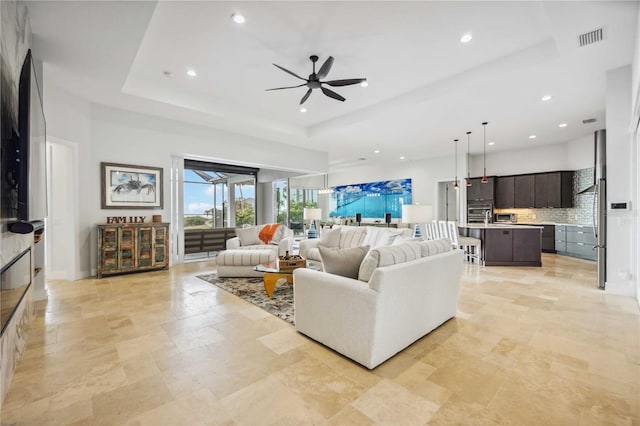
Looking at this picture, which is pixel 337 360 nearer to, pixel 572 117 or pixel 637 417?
pixel 637 417

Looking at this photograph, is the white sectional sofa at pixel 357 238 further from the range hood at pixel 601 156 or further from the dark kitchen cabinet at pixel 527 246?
the dark kitchen cabinet at pixel 527 246

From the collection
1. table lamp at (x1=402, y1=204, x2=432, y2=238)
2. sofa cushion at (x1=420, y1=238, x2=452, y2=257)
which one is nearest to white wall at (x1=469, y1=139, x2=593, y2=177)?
table lamp at (x1=402, y1=204, x2=432, y2=238)

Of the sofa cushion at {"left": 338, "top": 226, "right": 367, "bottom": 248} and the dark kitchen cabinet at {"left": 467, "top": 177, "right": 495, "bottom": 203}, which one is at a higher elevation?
the dark kitchen cabinet at {"left": 467, "top": 177, "right": 495, "bottom": 203}

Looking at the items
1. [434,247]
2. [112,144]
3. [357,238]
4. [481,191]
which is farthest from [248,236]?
[481,191]

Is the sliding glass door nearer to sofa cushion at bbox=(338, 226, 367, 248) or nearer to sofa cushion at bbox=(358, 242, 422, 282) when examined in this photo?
sofa cushion at bbox=(338, 226, 367, 248)

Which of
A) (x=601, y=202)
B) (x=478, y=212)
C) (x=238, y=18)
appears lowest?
(x=478, y=212)

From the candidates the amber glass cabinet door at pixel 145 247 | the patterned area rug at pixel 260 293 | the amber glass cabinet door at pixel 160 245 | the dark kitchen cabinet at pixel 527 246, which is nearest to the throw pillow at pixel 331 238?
the patterned area rug at pixel 260 293

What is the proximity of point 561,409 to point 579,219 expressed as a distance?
25.6ft

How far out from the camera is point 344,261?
2424 millimetres

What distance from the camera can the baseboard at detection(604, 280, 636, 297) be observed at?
12.4 ft

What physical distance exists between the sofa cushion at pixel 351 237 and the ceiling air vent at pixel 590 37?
3.54 m

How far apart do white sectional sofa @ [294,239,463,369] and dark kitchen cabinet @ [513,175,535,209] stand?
700 centimetres

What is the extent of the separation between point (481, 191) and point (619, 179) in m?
5.01

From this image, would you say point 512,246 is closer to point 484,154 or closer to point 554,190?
point 554,190
